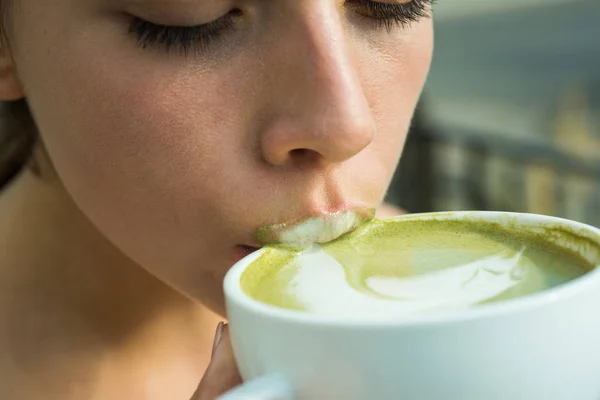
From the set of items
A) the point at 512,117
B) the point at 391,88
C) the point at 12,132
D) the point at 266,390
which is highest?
the point at 391,88

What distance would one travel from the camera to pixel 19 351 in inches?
36.1

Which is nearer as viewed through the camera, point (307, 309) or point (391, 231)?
point (307, 309)

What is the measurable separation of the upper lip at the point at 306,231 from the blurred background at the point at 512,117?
0.41 meters

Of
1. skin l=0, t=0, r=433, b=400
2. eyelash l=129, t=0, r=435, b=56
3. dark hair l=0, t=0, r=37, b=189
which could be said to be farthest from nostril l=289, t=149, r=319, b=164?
dark hair l=0, t=0, r=37, b=189

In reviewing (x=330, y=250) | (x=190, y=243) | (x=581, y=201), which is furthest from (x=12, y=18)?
(x=581, y=201)

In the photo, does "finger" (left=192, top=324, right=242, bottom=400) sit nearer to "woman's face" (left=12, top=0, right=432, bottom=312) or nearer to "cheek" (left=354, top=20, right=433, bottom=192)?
"woman's face" (left=12, top=0, right=432, bottom=312)

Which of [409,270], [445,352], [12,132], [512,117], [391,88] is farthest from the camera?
[512,117]

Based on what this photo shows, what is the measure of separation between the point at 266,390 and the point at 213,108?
0.93ft

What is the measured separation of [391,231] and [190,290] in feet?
0.78

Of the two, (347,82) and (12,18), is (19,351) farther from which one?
(347,82)

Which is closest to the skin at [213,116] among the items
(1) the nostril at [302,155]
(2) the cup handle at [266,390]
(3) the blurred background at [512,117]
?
(1) the nostril at [302,155]

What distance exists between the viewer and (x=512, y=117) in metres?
6.98

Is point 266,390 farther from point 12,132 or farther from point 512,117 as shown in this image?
point 512,117

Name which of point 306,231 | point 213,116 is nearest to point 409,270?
point 306,231
